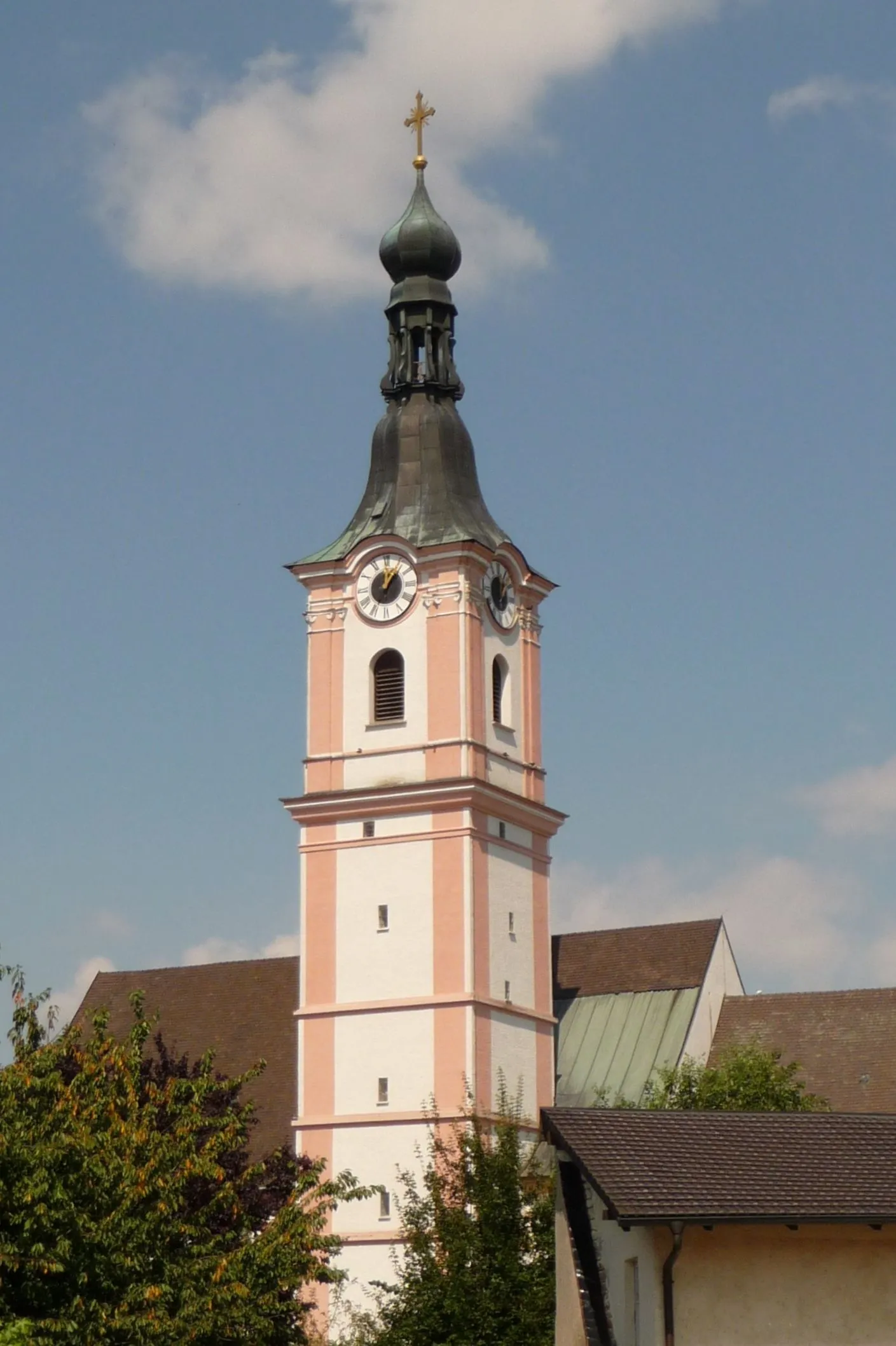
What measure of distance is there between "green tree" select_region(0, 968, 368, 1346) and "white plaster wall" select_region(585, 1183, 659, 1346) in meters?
3.72

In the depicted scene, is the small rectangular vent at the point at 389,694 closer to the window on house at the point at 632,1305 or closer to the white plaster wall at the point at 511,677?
the white plaster wall at the point at 511,677

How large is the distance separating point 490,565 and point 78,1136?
84.9 ft

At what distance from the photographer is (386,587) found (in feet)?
163

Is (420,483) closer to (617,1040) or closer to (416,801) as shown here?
(416,801)

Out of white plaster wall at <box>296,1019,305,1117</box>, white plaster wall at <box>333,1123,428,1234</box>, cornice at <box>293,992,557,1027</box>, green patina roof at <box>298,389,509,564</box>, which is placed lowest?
white plaster wall at <box>333,1123,428,1234</box>

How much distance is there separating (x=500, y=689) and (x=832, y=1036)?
10671 millimetres

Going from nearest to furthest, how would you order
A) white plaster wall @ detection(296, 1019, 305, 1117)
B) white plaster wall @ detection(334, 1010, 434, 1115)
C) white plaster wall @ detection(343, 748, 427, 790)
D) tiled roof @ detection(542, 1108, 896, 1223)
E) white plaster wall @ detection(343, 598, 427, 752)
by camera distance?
1. tiled roof @ detection(542, 1108, 896, 1223)
2. white plaster wall @ detection(334, 1010, 434, 1115)
3. white plaster wall @ detection(296, 1019, 305, 1117)
4. white plaster wall @ detection(343, 748, 427, 790)
5. white plaster wall @ detection(343, 598, 427, 752)

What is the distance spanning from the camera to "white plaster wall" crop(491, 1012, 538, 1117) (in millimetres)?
46812

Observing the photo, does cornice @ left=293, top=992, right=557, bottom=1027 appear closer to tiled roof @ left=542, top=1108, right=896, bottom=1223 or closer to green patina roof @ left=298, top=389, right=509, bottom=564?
green patina roof @ left=298, top=389, right=509, bottom=564

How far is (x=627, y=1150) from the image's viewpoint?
26.0 metres

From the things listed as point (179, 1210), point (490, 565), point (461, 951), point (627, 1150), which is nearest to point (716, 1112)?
point (627, 1150)

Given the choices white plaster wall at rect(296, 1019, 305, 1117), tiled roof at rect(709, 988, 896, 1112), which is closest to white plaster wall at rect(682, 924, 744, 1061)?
tiled roof at rect(709, 988, 896, 1112)

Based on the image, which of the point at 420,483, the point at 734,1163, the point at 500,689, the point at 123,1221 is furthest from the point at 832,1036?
the point at 123,1221

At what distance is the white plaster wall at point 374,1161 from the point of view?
45500 millimetres
